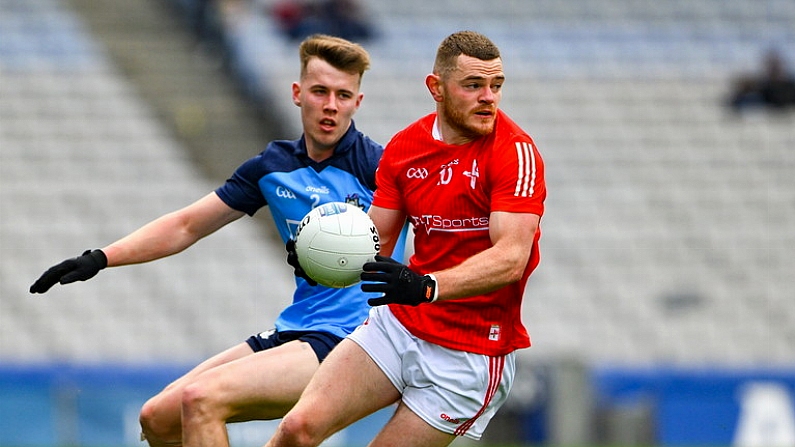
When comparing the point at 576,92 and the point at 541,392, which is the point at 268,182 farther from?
the point at 576,92

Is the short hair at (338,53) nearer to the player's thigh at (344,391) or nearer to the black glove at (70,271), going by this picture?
the black glove at (70,271)

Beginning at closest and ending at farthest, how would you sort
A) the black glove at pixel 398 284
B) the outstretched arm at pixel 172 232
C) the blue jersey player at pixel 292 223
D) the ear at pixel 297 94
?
the black glove at pixel 398 284, the blue jersey player at pixel 292 223, the outstretched arm at pixel 172 232, the ear at pixel 297 94

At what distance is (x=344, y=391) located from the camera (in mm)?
6148

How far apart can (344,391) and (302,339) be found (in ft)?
2.87

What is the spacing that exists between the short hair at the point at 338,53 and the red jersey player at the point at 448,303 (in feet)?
3.11

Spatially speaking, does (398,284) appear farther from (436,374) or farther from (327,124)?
(327,124)

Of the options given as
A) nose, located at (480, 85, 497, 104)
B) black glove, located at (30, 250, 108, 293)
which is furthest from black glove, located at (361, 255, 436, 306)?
black glove, located at (30, 250, 108, 293)

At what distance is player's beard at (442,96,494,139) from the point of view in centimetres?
612

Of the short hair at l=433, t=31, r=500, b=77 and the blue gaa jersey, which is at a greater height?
the short hair at l=433, t=31, r=500, b=77

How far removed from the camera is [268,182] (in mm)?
7305

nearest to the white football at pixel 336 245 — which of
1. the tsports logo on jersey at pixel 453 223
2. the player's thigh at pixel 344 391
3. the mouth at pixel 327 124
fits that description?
the tsports logo on jersey at pixel 453 223

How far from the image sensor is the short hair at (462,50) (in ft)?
20.1

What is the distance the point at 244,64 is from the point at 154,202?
337 centimetres

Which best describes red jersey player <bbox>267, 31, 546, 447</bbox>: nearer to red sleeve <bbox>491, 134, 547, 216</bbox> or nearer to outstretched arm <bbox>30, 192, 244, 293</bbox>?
red sleeve <bbox>491, 134, 547, 216</bbox>
